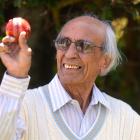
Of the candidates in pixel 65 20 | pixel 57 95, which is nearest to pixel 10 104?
pixel 57 95

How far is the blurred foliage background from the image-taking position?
5.93 metres

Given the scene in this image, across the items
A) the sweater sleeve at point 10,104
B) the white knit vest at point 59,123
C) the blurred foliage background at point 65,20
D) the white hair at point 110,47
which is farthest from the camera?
the blurred foliage background at point 65,20

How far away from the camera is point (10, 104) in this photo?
4152 mm

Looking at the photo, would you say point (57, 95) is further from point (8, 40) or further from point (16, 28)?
point (8, 40)

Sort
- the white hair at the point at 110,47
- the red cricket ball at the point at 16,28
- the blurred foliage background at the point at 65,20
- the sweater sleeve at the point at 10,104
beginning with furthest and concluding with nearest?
the blurred foliage background at the point at 65,20 < the white hair at the point at 110,47 < the red cricket ball at the point at 16,28 < the sweater sleeve at the point at 10,104

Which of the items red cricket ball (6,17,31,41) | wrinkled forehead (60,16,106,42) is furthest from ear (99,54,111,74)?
red cricket ball (6,17,31,41)

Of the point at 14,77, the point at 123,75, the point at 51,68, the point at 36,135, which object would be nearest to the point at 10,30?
the point at 14,77

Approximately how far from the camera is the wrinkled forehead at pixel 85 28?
4.88 metres

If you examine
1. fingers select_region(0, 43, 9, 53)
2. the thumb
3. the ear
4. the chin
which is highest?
the thumb

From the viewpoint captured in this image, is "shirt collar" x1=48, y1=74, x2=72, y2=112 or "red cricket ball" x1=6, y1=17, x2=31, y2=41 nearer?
"red cricket ball" x1=6, y1=17, x2=31, y2=41

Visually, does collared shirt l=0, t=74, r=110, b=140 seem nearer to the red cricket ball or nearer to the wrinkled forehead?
the wrinkled forehead

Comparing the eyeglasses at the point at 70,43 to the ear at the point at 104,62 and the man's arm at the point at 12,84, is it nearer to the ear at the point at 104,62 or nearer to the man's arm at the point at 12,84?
the ear at the point at 104,62

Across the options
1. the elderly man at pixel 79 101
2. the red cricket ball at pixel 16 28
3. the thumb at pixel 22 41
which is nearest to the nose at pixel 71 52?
the elderly man at pixel 79 101

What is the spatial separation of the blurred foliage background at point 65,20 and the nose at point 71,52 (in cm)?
89
